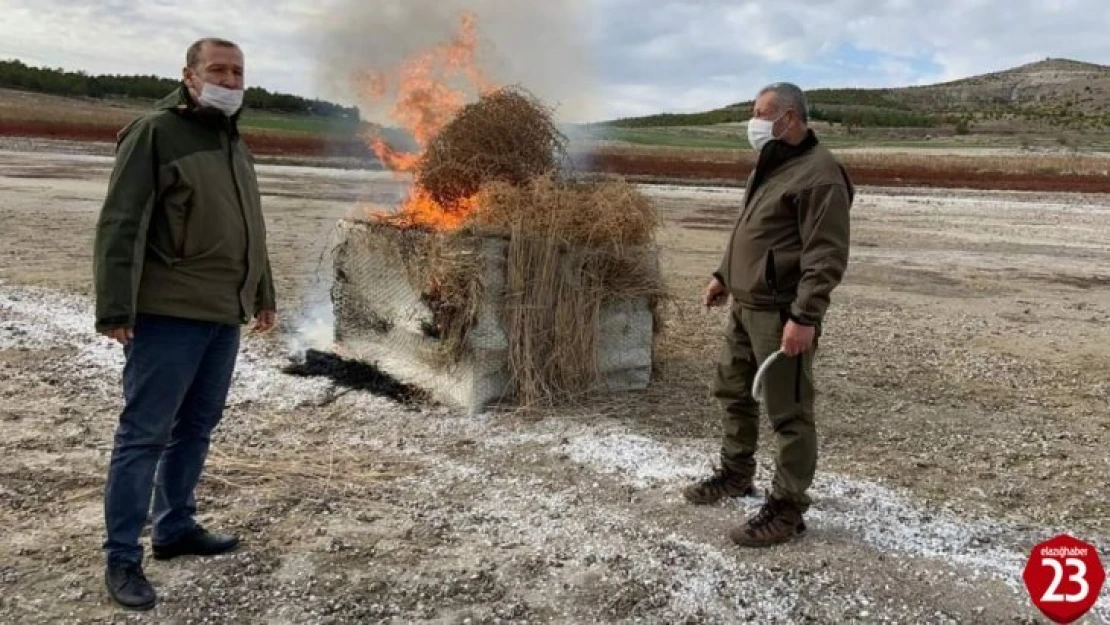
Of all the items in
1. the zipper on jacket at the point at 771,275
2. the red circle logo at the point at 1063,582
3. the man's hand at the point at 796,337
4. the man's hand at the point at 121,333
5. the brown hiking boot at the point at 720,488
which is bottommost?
the brown hiking boot at the point at 720,488

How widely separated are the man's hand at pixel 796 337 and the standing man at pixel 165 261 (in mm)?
2301

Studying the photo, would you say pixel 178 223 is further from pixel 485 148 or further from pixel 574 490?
pixel 485 148

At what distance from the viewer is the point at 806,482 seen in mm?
4238

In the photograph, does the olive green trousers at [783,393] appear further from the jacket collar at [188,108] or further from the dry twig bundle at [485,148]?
the dry twig bundle at [485,148]

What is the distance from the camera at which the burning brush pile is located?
5930 mm

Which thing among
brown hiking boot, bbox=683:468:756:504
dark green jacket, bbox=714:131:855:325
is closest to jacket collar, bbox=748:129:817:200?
dark green jacket, bbox=714:131:855:325

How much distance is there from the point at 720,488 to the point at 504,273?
209 cm

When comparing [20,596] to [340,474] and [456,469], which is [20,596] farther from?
[456,469]

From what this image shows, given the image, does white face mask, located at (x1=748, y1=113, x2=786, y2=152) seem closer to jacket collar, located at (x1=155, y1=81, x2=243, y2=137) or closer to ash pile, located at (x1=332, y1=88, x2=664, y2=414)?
ash pile, located at (x1=332, y1=88, x2=664, y2=414)

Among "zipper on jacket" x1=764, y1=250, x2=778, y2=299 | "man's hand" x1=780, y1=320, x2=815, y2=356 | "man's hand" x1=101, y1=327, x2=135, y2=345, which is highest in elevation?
"zipper on jacket" x1=764, y1=250, x2=778, y2=299

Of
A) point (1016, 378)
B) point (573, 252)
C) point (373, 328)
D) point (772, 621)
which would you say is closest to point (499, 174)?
point (573, 252)

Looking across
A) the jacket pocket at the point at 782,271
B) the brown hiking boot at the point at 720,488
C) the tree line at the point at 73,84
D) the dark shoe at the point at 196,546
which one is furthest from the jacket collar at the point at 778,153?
the tree line at the point at 73,84

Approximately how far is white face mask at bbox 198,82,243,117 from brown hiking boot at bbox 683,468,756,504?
9.55 ft

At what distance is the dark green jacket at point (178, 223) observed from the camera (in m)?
3.28
